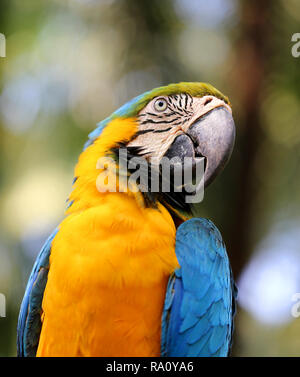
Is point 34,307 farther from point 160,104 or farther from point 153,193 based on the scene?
point 160,104

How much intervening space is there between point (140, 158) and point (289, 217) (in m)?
1.84

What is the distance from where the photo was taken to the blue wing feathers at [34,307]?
3.92 ft

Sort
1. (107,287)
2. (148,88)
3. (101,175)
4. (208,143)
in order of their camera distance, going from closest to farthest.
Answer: (107,287) → (101,175) → (208,143) → (148,88)

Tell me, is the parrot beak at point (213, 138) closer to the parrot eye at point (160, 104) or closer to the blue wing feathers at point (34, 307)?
the parrot eye at point (160, 104)

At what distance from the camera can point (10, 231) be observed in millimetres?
2756

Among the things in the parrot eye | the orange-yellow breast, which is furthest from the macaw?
the parrot eye

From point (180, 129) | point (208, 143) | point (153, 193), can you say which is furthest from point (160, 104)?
point (153, 193)

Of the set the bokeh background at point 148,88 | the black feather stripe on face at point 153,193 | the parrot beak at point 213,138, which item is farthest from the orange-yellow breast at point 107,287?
the bokeh background at point 148,88

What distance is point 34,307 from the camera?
1199 millimetres

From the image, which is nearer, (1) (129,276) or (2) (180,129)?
(1) (129,276)

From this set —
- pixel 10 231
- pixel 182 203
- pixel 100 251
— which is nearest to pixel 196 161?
pixel 182 203

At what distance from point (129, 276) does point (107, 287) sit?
0.07 metres

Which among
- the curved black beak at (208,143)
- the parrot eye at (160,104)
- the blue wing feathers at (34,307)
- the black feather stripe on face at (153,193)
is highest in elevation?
the parrot eye at (160,104)
